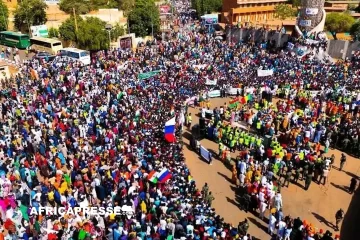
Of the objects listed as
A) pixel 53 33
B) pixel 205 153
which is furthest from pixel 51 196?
pixel 53 33

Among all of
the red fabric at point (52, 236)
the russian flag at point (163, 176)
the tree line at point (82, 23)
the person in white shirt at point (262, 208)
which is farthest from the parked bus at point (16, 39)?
the person in white shirt at point (262, 208)

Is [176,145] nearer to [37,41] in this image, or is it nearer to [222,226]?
[222,226]

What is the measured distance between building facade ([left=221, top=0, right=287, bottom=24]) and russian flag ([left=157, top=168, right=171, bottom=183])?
1660 inches

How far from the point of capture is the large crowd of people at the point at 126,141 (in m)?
10.9

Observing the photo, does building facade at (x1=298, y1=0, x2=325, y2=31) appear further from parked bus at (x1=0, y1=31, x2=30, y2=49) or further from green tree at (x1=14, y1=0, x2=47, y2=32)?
green tree at (x1=14, y1=0, x2=47, y2=32)

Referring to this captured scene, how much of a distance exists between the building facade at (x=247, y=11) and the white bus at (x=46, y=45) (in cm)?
2706

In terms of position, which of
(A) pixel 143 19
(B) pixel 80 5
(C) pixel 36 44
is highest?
(B) pixel 80 5

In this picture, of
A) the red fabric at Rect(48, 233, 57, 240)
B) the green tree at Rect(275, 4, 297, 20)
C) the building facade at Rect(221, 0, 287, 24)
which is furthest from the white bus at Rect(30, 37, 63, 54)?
the green tree at Rect(275, 4, 297, 20)

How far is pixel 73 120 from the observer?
17.2 m

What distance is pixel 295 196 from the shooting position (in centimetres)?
1398

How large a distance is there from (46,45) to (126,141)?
2303 centimetres

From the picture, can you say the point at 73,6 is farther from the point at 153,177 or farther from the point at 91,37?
the point at 153,177

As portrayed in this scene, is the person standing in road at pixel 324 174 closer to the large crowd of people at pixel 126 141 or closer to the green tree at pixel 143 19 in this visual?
the large crowd of people at pixel 126 141

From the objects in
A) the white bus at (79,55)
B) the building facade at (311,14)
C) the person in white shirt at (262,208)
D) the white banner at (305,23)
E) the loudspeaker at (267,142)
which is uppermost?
the building facade at (311,14)
